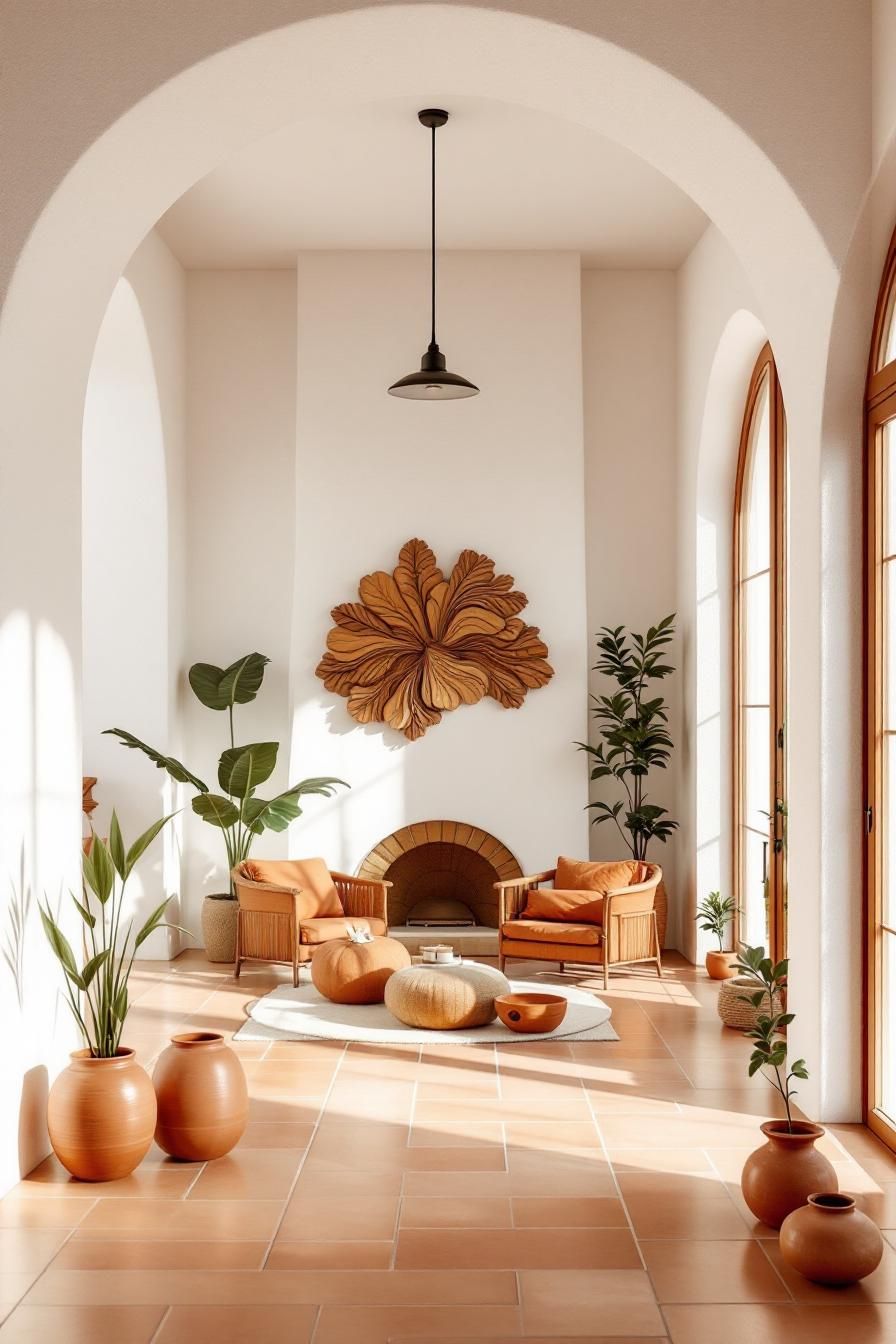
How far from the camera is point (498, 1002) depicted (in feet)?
20.7

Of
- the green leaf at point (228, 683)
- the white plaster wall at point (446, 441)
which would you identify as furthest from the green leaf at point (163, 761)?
the white plaster wall at point (446, 441)

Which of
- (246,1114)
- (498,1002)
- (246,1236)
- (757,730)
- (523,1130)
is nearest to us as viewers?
(246,1236)

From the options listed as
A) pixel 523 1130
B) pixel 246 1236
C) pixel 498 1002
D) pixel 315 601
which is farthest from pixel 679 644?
pixel 246 1236

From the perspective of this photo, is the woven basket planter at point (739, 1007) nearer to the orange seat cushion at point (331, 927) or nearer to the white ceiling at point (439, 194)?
the orange seat cushion at point (331, 927)

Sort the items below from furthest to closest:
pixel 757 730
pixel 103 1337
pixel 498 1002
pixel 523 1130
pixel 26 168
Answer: pixel 757 730
pixel 498 1002
pixel 523 1130
pixel 26 168
pixel 103 1337

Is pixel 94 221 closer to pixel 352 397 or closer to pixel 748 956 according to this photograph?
pixel 748 956

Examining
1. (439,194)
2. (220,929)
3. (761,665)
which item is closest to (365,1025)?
(220,929)

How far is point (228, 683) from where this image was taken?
27.6ft

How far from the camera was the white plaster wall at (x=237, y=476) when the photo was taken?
8820mm

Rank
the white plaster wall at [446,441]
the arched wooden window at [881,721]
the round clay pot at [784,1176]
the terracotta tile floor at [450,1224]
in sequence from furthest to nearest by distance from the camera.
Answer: the white plaster wall at [446,441] → the arched wooden window at [881,721] → the round clay pot at [784,1176] → the terracotta tile floor at [450,1224]

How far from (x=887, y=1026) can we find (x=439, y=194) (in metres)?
5.16

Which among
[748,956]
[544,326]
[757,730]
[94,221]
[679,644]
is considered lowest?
[748,956]

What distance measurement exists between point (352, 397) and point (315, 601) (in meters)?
1.33

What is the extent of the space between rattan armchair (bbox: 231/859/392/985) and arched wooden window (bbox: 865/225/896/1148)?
10.9 feet
